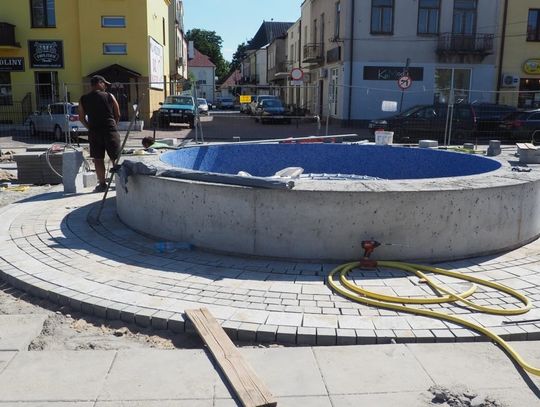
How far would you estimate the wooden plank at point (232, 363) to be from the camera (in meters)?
3.28

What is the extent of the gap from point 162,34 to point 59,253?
3362 cm

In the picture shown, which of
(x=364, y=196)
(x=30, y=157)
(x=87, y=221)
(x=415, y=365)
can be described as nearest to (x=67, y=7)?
(x=30, y=157)

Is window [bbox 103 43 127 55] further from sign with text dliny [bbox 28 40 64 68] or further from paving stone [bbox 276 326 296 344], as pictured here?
paving stone [bbox 276 326 296 344]

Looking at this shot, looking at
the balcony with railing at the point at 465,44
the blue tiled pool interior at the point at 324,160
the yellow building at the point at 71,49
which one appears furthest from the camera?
the balcony with railing at the point at 465,44

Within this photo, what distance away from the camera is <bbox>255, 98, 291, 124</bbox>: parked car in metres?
32.8

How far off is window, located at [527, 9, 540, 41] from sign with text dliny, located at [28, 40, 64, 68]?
1016 inches

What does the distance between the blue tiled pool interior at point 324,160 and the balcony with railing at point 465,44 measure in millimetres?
22166

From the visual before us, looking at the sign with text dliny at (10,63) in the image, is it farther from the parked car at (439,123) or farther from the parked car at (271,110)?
the parked car at (439,123)

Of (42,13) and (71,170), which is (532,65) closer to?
(42,13)

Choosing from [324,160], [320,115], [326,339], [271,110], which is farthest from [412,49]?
[326,339]

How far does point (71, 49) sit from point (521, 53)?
81.7ft

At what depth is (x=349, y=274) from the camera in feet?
17.6

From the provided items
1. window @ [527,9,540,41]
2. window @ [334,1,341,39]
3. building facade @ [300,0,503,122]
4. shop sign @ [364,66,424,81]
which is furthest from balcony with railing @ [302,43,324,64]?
window @ [527,9,540,41]

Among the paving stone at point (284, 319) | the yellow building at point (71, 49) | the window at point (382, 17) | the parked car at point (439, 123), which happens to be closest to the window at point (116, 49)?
the yellow building at point (71, 49)
